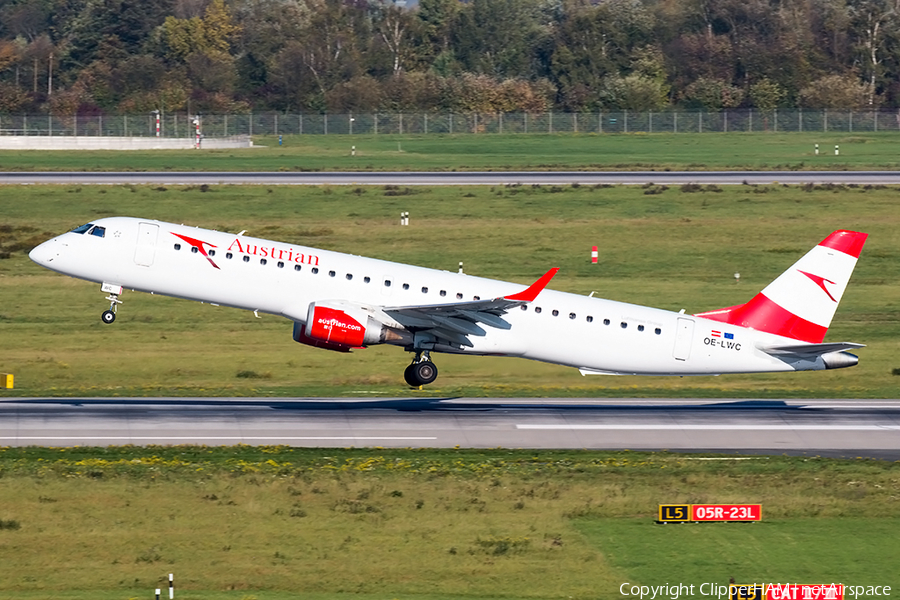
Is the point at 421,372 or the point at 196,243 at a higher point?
the point at 196,243

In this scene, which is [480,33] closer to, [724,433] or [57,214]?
[57,214]

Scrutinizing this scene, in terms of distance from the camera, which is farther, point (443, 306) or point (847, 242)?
point (847, 242)

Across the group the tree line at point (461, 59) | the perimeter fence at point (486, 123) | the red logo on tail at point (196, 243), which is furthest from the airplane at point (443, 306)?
the tree line at point (461, 59)

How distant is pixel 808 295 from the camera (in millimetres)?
43844

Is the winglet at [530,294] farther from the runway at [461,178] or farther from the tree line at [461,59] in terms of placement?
the tree line at [461,59]

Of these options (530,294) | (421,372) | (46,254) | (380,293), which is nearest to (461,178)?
(421,372)

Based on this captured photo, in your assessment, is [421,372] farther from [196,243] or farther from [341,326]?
[196,243]

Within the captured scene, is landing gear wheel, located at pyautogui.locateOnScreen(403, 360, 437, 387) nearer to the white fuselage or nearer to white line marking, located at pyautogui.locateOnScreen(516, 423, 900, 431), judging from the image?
the white fuselage

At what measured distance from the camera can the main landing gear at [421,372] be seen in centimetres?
4334

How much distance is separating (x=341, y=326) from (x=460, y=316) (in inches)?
159

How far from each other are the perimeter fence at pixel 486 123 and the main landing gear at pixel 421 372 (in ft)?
294

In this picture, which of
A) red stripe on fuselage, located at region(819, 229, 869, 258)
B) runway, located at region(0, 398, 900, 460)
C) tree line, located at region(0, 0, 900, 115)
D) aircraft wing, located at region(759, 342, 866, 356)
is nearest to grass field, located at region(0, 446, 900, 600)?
runway, located at region(0, 398, 900, 460)

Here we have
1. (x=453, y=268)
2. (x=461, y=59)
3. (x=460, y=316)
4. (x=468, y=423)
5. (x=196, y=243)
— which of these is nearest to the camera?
(x=468, y=423)

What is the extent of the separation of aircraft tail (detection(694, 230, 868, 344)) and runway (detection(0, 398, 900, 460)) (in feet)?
9.52
